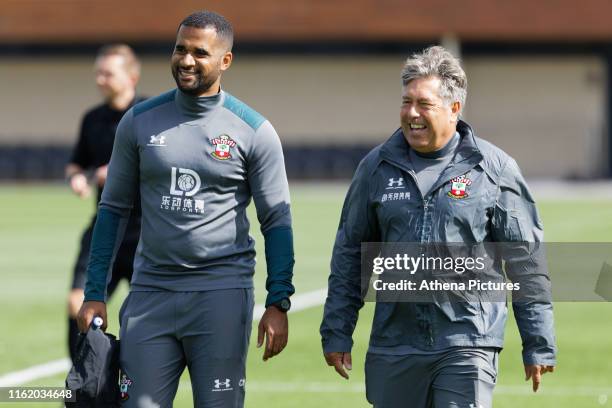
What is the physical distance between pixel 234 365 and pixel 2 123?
43.5m

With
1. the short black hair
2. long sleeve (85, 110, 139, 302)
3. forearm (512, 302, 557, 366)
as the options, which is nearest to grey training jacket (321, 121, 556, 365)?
forearm (512, 302, 557, 366)

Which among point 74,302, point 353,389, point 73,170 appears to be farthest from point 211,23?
point 353,389

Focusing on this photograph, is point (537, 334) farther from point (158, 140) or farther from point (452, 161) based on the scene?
point (158, 140)

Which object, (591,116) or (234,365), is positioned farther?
(591,116)

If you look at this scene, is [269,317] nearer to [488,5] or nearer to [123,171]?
[123,171]

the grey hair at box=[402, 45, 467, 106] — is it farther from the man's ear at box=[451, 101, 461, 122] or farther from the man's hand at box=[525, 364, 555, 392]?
the man's hand at box=[525, 364, 555, 392]

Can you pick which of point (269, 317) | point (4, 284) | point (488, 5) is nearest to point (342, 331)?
point (269, 317)

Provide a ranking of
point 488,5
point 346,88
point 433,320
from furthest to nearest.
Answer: point 346,88
point 488,5
point 433,320

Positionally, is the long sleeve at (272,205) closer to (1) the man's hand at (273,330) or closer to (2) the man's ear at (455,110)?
(1) the man's hand at (273,330)

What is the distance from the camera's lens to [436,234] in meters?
5.91

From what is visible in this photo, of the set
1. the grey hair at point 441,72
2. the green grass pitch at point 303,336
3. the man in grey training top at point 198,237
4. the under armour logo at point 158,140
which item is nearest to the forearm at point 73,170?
the green grass pitch at point 303,336

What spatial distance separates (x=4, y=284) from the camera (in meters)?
17.2

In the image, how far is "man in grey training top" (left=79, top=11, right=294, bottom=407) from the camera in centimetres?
616

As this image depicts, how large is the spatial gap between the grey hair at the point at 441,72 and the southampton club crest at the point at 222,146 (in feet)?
2.87
